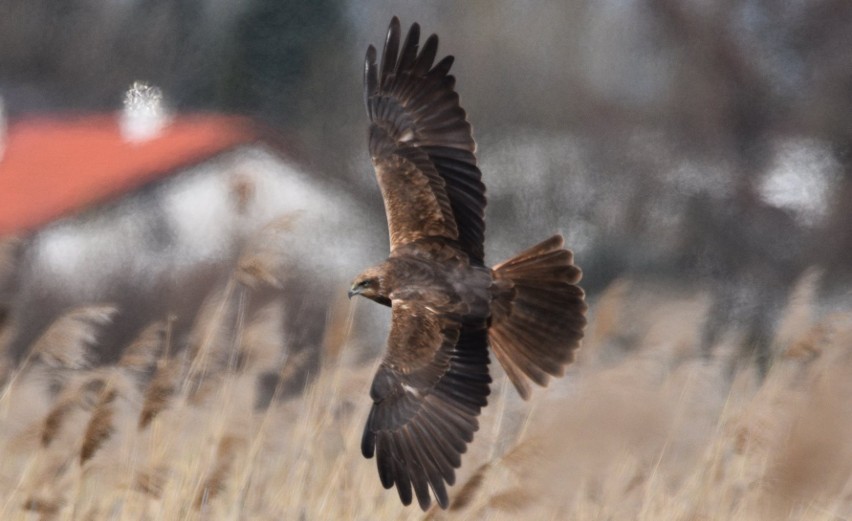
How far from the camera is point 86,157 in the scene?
7.48 meters

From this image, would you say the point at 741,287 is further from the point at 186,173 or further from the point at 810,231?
the point at 186,173

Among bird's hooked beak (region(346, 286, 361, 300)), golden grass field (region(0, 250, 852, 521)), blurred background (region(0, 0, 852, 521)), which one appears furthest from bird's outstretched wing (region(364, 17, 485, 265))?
blurred background (region(0, 0, 852, 521))

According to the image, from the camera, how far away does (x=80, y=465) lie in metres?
3.64

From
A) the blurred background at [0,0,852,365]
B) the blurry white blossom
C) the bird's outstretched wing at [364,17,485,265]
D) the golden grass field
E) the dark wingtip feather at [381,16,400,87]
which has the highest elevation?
the blurred background at [0,0,852,365]

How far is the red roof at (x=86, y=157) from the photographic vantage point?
7477 millimetres

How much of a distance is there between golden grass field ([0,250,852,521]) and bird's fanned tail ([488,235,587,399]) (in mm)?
158

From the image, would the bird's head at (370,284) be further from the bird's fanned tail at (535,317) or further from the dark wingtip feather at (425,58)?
the dark wingtip feather at (425,58)

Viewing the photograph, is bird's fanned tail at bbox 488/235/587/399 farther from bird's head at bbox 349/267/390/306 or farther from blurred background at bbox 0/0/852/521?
blurred background at bbox 0/0/852/521

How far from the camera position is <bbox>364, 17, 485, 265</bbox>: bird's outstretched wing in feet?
14.0

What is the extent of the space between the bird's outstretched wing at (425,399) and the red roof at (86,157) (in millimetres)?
3797

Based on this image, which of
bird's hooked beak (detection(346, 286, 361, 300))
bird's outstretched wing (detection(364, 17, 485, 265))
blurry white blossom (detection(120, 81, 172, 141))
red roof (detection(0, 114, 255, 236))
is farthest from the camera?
blurry white blossom (detection(120, 81, 172, 141))

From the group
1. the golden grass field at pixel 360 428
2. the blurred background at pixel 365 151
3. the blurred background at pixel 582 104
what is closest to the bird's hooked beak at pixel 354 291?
the golden grass field at pixel 360 428

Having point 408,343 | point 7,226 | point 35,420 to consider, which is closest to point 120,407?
point 35,420

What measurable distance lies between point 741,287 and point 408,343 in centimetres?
471
